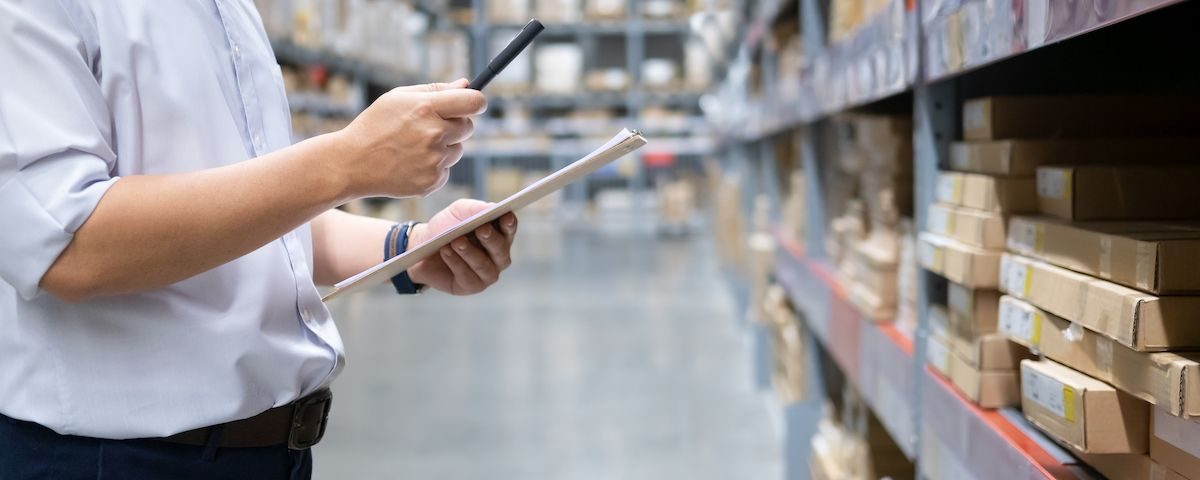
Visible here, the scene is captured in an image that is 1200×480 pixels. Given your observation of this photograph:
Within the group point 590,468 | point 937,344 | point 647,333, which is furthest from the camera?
point 647,333

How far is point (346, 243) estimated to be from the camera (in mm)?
1440

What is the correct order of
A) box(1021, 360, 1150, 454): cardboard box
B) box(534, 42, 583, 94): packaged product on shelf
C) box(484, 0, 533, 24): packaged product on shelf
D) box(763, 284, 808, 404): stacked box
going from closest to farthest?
box(1021, 360, 1150, 454): cardboard box
box(763, 284, 808, 404): stacked box
box(484, 0, 533, 24): packaged product on shelf
box(534, 42, 583, 94): packaged product on shelf

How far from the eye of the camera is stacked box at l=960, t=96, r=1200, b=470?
1025 mm

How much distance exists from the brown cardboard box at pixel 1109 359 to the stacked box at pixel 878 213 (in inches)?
29.6

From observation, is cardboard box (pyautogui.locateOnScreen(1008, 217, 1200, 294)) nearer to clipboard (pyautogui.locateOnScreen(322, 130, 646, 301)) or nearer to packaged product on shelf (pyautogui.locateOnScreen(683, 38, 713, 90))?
clipboard (pyautogui.locateOnScreen(322, 130, 646, 301))

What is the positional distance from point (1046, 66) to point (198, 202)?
1.33 metres

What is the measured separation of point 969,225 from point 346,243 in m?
0.89

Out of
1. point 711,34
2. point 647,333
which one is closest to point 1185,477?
point 647,333

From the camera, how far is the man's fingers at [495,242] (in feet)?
4.17

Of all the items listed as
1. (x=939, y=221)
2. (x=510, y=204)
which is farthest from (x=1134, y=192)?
(x=510, y=204)

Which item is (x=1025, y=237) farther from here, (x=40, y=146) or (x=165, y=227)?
(x=40, y=146)

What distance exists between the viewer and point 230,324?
1.08 meters

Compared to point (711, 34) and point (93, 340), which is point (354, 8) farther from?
point (93, 340)

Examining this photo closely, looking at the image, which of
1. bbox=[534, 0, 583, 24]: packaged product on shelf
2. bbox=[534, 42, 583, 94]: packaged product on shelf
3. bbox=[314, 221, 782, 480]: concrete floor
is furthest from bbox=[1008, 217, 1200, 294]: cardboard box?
bbox=[534, 42, 583, 94]: packaged product on shelf
